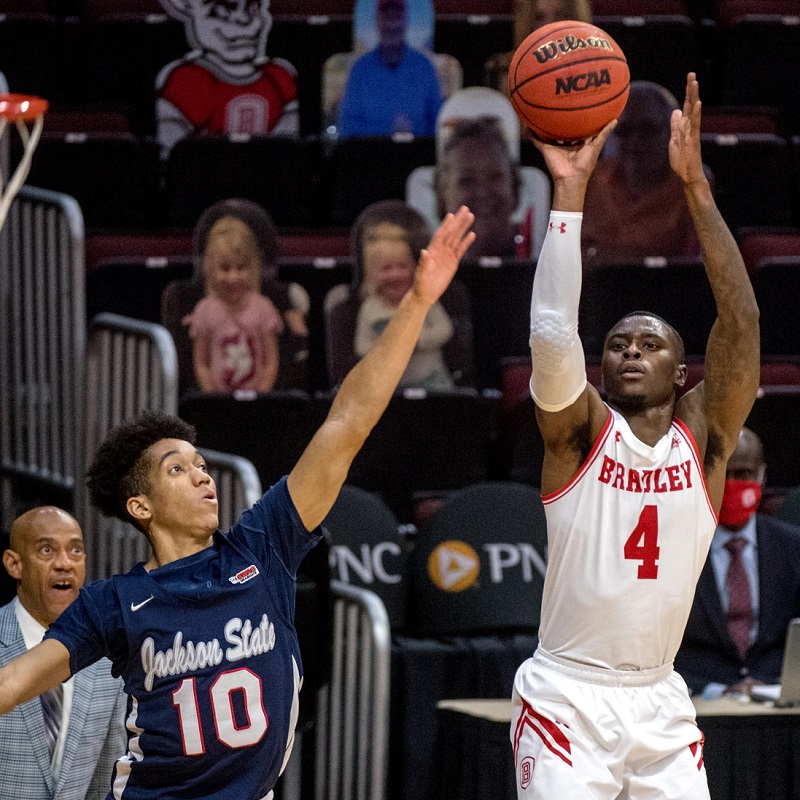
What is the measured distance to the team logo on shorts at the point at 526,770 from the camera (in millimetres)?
3588

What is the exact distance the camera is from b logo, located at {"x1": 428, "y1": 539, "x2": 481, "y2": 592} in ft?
19.6

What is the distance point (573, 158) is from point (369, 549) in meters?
2.62

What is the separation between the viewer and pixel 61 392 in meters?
6.08

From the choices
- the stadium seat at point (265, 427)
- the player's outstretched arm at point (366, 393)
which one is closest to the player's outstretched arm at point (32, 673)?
the player's outstretched arm at point (366, 393)

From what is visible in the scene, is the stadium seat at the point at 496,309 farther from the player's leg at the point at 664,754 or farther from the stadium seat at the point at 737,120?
the player's leg at the point at 664,754

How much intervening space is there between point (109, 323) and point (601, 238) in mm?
2595

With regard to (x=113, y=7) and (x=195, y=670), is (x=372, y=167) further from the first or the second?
(x=195, y=670)

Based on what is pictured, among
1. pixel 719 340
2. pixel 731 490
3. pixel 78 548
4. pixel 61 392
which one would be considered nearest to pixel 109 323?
pixel 61 392

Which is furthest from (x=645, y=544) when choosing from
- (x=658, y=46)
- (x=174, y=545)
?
(x=658, y=46)

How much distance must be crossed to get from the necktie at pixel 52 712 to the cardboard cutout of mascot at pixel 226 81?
407 cm

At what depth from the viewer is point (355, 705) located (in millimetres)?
5473

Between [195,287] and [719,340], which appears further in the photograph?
[195,287]

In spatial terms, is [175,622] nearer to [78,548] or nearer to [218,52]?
[78,548]

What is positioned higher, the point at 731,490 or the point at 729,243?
the point at 729,243
